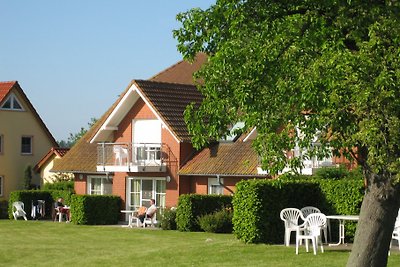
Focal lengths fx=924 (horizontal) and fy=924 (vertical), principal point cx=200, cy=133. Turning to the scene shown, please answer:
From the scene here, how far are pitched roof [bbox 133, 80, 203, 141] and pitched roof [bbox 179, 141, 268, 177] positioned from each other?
115cm

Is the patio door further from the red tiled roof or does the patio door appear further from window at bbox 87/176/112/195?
the red tiled roof

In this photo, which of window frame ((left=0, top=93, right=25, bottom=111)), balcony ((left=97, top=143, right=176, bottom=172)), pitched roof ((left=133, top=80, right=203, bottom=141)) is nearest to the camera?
pitched roof ((left=133, top=80, right=203, bottom=141))

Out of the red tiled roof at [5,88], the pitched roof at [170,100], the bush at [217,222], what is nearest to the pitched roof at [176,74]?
the pitched roof at [170,100]

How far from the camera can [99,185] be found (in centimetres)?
4584

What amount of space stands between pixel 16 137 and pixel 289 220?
33.4 m

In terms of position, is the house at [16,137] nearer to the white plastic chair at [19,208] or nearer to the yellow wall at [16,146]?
the yellow wall at [16,146]

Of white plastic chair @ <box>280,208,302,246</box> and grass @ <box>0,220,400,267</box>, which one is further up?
white plastic chair @ <box>280,208,302,246</box>

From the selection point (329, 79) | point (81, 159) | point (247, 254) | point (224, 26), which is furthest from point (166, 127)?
point (329, 79)

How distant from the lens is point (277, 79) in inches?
645

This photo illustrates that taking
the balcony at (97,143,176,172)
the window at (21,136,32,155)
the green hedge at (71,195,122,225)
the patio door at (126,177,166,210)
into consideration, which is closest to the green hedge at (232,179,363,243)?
the balcony at (97,143,176,172)

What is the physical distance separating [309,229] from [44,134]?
121 feet

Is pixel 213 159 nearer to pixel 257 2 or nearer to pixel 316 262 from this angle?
pixel 316 262

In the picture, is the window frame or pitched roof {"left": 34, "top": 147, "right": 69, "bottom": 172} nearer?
pitched roof {"left": 34, "top": 147, "right": 69, "bottom": 172}

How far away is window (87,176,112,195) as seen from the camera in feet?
148
